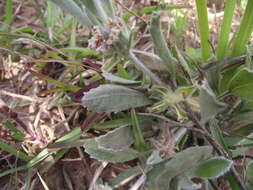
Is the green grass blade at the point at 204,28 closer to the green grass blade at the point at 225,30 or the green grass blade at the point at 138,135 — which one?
the green grass blade at the point at 225,30

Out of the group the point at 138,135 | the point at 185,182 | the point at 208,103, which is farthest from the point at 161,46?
the point at 185,182

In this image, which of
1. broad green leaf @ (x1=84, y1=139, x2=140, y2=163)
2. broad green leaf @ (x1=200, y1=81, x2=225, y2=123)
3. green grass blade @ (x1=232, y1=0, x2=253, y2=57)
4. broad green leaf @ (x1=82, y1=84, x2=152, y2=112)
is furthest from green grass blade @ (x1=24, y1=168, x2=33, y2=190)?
green grass blade @ (x1=232, y1=0, x2=253, y2=57)

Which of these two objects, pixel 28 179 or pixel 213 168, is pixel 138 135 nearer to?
pixel 213 168

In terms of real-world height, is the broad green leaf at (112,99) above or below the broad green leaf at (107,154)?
above

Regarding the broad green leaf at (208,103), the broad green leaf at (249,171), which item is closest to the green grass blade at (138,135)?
the broad green leaf at (208,103)

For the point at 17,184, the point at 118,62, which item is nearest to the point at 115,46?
the point at 118,62

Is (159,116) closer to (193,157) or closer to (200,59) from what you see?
(193,157)

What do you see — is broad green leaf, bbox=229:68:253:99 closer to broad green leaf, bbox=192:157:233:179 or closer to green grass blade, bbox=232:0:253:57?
green grass blade, bbox=232:0:253:57

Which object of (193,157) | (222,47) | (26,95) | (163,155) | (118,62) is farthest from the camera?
(26,95)
